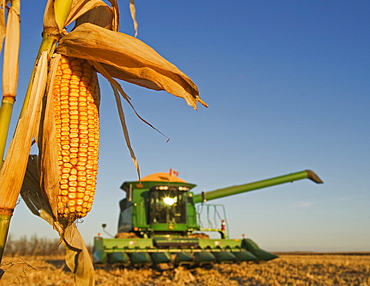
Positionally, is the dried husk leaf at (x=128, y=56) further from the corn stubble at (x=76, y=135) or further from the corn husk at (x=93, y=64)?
the corn stubble at (x=76, y=135)

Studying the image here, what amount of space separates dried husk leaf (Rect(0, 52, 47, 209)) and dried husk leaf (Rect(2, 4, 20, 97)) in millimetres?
111

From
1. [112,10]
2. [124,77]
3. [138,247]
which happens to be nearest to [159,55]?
[124,77]

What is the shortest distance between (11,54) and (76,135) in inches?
17.4

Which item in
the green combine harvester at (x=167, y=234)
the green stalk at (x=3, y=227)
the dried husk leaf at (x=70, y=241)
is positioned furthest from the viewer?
the green combine harvester at (x=167, y=234)

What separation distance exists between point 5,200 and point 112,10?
48.7 inches

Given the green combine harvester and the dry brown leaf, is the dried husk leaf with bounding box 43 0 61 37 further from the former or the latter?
the green combine harvester

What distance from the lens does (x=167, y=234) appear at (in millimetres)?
12312

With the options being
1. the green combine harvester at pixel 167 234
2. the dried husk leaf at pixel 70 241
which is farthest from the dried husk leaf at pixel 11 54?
the green combine harvester at pixel 167 234

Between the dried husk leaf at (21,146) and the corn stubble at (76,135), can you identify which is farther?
the corn stubble at (76,135)

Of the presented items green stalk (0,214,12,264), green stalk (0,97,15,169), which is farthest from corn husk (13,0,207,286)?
green stalk (0,214,12,264)

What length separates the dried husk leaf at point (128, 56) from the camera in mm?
1870

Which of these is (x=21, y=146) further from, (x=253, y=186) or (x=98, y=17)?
(x=253, y=186)

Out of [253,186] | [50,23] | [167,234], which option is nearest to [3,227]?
[50,23]

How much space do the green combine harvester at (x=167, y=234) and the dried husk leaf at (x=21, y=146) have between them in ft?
25.7
